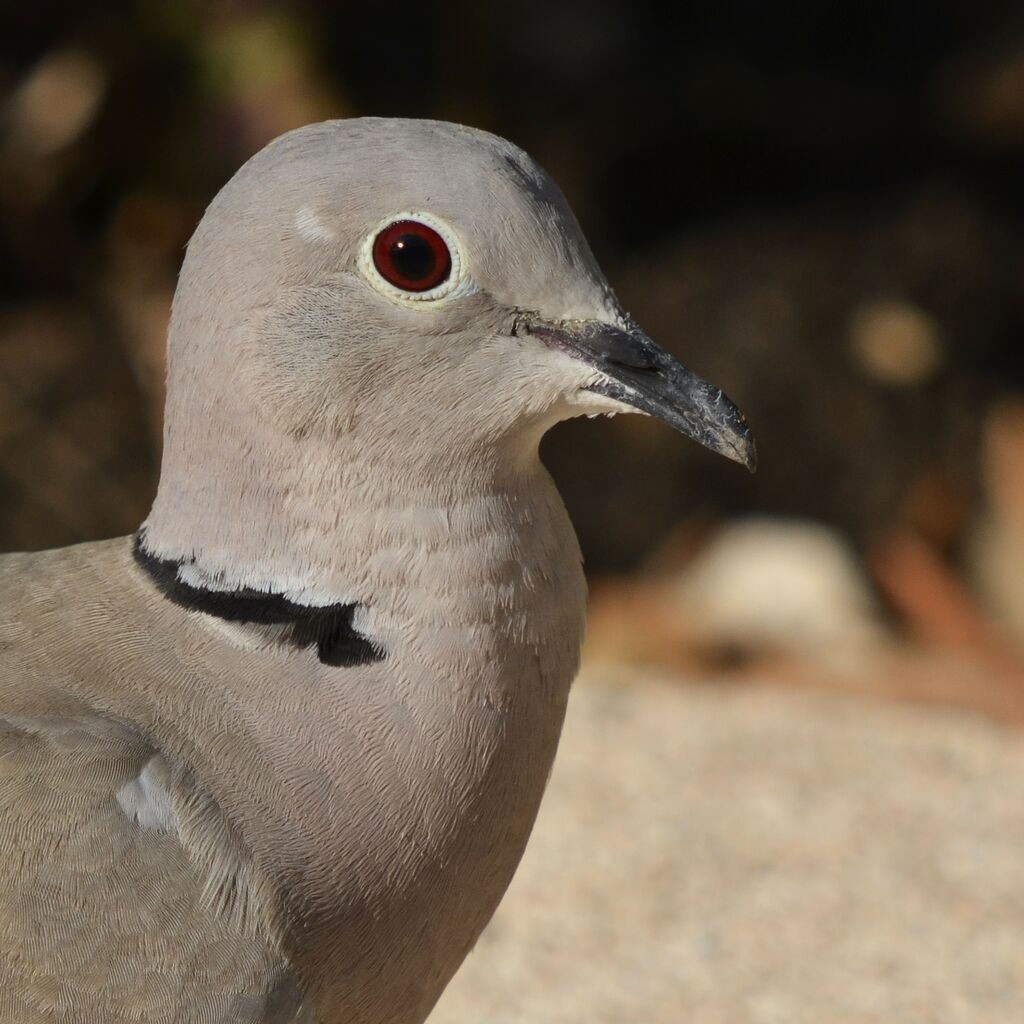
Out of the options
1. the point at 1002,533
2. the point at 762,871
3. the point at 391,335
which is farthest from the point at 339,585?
the point at 1002,533

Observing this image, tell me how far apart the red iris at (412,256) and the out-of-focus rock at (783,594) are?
132 inches

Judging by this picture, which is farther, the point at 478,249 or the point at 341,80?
the point at 341,80

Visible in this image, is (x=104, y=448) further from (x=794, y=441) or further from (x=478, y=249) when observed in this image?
(x=478, y=249)

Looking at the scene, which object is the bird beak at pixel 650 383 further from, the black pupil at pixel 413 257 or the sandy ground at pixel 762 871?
the sandy ground at pixel 762 871

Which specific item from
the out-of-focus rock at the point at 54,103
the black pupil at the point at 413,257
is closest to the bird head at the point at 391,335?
the black pupil at the point at 413,257

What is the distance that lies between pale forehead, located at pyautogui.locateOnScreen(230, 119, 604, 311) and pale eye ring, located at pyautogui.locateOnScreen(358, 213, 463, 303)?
14mm

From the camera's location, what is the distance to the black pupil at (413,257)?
187cm

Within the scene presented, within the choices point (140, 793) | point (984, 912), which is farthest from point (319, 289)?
point (984, 912)

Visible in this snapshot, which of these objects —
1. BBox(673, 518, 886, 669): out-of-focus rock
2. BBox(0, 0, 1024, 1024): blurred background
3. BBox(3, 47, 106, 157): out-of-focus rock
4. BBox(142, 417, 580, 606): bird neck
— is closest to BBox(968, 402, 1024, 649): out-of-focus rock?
BBox(0, 0, 1024, 1024): blurred background

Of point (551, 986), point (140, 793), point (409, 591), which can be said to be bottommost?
point (551, 986)

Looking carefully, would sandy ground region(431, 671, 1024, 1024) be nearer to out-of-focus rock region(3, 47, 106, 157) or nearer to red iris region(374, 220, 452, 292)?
red iris region(374, 220, 452, 292)

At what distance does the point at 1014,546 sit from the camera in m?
5.45

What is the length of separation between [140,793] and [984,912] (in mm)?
2288

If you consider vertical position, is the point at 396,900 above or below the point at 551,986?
above
